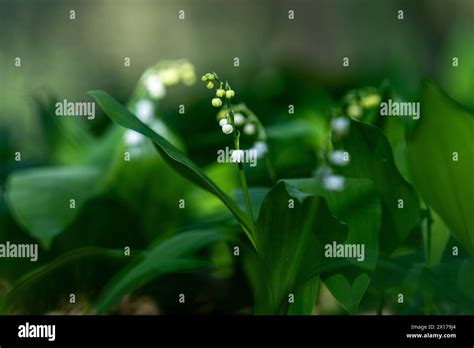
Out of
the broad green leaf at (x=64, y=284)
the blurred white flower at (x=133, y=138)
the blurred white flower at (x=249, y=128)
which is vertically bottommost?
the broad green leaf at (x=64, y=284)

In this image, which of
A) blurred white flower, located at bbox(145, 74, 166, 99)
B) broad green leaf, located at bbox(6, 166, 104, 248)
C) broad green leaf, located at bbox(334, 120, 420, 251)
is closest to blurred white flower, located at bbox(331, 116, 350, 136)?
broad green leaf, located at bbox(334, 120, 420, 251)

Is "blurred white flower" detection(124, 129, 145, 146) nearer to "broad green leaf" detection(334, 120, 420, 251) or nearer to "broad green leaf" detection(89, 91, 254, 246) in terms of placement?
"broad green leaf" detection(89, 91, 254, 246)

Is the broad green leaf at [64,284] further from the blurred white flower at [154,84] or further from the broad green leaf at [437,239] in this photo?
the broad green leaf at [437,239]

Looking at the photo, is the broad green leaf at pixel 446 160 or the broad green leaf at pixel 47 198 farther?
the broad green leaf at pixel 47 198

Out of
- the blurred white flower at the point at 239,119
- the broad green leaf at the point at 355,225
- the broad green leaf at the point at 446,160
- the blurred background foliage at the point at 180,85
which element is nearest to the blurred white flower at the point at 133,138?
the blurred background foliage at the point at 180,85

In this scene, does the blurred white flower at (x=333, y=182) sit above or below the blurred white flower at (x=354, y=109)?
below

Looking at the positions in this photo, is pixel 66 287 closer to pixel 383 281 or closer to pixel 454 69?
pixel 383 281
